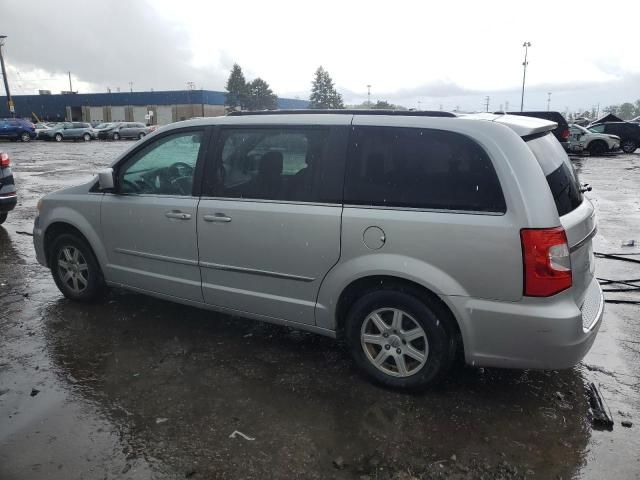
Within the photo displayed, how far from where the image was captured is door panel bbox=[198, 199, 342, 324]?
350 cm

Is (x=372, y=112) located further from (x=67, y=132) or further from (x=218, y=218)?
(x=67, y=132)

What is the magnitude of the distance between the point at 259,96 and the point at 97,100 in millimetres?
28171

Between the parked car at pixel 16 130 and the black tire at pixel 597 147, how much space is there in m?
38.8

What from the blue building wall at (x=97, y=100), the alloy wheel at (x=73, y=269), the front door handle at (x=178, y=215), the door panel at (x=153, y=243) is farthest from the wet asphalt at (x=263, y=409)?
the blue building wall at (x=97, y=100)

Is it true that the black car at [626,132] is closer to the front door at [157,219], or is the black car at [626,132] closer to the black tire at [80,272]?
the front door at [157,219]

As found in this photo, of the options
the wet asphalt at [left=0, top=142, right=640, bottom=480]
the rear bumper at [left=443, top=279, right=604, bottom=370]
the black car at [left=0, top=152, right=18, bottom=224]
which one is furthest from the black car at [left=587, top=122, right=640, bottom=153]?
the rear bumper at [left=443, top=279, right=604, bottom=370]

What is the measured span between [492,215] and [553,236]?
0.35 meters

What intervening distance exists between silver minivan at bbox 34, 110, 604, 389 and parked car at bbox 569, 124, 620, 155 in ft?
76.9

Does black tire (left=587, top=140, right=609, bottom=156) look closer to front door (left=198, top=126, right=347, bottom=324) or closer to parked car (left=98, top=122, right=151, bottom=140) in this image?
front door (left=198, top=126, right=347, bottom=324)

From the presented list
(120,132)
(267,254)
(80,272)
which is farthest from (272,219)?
(120,132)

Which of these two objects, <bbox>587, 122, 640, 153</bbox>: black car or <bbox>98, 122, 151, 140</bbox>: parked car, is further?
<bbox>98, 122, 151, 140</bbox>: parked car

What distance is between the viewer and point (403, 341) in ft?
11.0

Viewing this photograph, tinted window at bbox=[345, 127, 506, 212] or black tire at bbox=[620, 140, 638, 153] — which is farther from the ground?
tinted window at bbox=[345, 127, 506, 212]

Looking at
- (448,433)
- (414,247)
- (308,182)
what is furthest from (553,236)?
(308,182)
